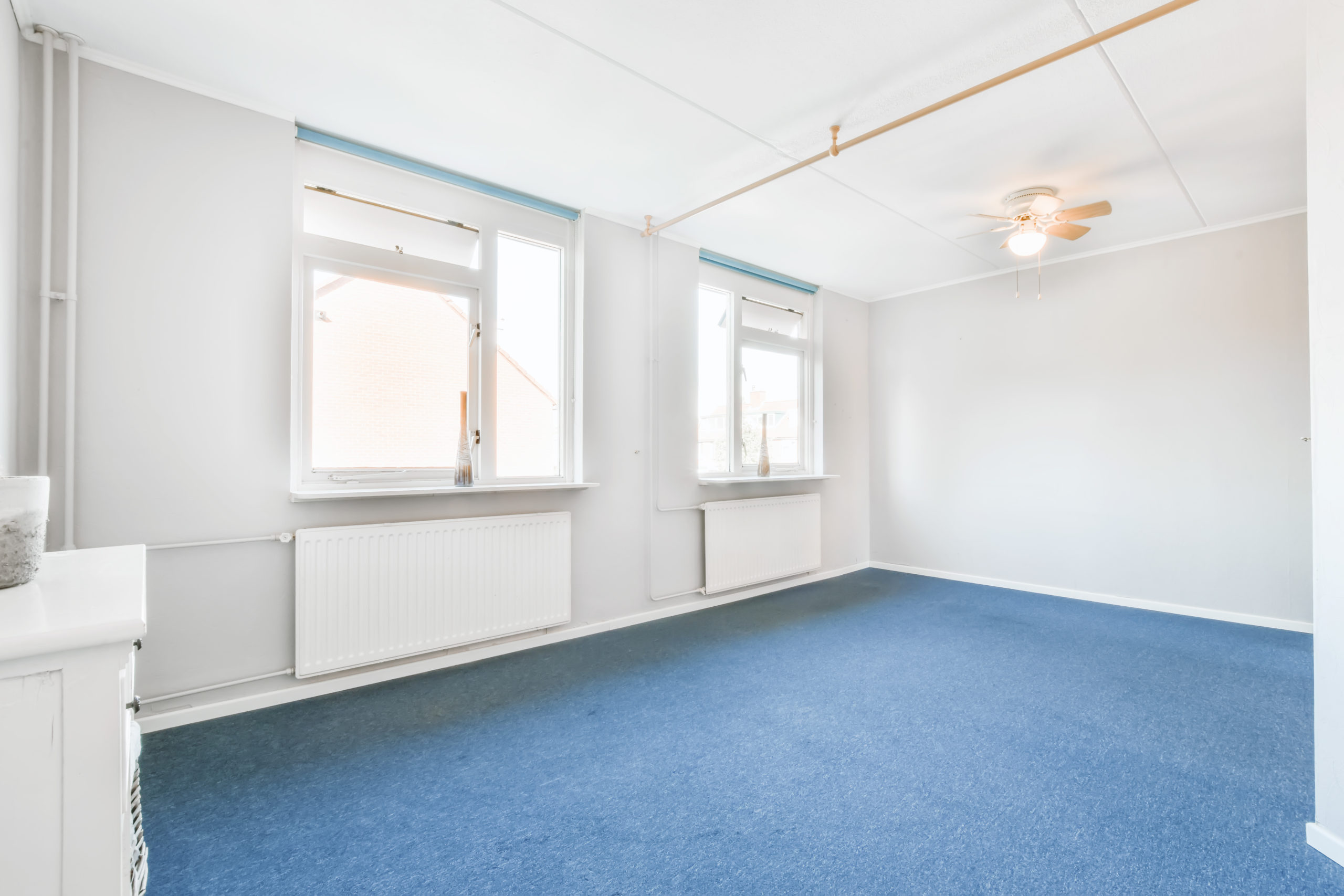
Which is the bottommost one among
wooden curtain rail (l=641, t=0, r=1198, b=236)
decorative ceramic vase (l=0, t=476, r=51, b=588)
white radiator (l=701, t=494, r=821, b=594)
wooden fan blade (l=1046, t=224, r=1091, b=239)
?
white radiator (l=701, t=494, r=821, b=594)

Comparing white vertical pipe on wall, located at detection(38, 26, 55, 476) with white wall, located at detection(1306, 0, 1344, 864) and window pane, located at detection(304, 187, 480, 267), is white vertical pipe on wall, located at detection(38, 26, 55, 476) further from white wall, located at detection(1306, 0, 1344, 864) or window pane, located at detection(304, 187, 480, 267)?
white wall, located at detection(1306, 0, 1344, 864)

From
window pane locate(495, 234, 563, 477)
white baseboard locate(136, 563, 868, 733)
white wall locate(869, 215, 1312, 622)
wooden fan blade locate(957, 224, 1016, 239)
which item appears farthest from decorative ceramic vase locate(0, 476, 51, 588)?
white wall locate(869, 215, 1312, 622)

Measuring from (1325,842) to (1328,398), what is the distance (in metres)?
1.28

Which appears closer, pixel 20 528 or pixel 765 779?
pixel 20 528

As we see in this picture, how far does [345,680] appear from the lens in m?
2.75

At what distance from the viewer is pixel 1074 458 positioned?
4.50m

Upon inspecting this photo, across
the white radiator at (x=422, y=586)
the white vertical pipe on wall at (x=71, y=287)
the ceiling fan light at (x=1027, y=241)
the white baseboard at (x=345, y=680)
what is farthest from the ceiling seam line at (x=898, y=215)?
the white vertical pipe on wall at (x=71, y=287)

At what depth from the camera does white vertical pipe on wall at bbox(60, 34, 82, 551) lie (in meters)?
2.13

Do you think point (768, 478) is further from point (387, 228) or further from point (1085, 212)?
point (387, 228)

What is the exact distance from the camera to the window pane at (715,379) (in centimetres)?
451

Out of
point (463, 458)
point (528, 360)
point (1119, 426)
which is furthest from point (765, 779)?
point (1119, 426)

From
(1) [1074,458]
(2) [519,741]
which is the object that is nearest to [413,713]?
(2) [519,741]

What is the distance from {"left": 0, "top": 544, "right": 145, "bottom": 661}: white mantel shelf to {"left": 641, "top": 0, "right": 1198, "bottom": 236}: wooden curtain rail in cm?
293

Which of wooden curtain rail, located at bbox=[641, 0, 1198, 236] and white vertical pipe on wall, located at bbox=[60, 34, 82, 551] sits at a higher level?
wooden curtain rail, located at bbox=[641, 0, 1198, 236]
